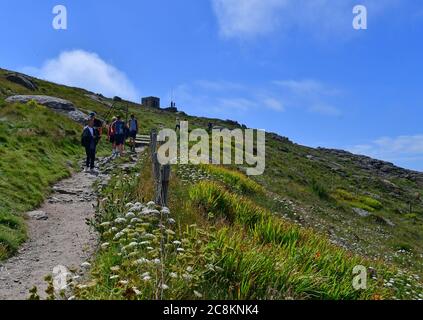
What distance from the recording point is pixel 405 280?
10.4 m

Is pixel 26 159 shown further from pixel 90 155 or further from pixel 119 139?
pixel 119 139

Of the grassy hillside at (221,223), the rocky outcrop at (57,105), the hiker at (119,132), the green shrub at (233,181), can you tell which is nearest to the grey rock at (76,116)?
the rocky outcrop at (57,105)

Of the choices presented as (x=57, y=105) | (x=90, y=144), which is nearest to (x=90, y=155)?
(x=90, y=144)

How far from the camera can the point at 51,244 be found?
9273 mm

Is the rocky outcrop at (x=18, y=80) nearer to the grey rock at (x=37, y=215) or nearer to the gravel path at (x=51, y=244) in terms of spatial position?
the gravel path at (x=51, y=244)

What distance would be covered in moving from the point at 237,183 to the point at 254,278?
14.6m

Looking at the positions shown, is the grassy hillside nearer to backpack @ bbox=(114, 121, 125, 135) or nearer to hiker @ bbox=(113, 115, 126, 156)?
hiker @ bbox=(113, 115, 126, 156)

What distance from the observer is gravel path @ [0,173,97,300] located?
701cm

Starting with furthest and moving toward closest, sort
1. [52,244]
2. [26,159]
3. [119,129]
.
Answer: [119,129]
[26,159]
[52,244]

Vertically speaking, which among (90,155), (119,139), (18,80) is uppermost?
(18,80)

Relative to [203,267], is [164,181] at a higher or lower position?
higher

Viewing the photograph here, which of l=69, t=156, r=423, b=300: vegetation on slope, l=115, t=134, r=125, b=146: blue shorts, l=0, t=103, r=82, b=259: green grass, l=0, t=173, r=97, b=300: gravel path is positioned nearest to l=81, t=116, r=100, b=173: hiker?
l=0, t=103, r=82, b=259: green grass
